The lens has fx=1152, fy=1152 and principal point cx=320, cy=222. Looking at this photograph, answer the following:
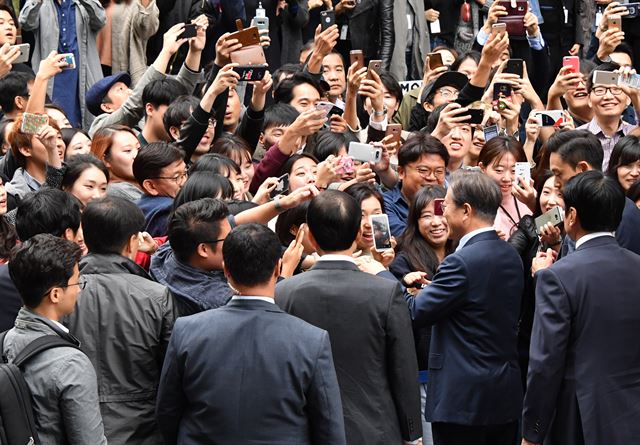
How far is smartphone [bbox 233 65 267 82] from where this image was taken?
772 centimetres

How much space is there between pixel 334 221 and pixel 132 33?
611 cm

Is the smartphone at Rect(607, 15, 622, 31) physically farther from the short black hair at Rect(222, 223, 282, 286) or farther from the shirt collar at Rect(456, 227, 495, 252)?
the short black hair at Rect(222, 223, 282, 286)

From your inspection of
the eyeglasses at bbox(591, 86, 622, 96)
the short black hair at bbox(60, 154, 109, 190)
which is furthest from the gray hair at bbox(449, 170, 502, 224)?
the eyeglasses at bbox(591, 86, 622, 96)

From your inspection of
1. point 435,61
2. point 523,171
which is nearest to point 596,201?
point 523,171

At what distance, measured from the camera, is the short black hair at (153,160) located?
6.33 meters

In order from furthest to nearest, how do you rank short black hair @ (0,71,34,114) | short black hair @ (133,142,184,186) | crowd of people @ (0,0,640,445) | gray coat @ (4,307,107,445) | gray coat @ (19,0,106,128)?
gray coat @ (19,0,106,128) → short black hair @ (0,71,34,114) → short black hair @ (133,142,184,186) → crowd of people @ (0,0,640,445) → gray coat @ (4,307,107,445)

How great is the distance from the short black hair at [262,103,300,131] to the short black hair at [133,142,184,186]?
177 cm

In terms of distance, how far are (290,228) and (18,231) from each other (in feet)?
4.95

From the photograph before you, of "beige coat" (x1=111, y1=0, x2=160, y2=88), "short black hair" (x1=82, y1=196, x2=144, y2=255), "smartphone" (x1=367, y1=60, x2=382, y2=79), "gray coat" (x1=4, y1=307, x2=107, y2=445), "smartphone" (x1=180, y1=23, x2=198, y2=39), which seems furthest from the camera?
"beige coat" (x1=111, y1=0, x2=160, y2=88)

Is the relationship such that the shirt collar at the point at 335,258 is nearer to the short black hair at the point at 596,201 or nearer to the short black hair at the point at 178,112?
the short black hair at the point at 596,201

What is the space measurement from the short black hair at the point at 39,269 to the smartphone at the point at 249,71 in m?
3.43

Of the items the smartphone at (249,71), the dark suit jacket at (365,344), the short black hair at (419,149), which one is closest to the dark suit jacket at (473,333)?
the dark suit jacket at (365,344)

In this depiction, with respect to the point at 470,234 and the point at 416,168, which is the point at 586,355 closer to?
the point at 470,234

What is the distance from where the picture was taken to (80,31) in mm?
10188
